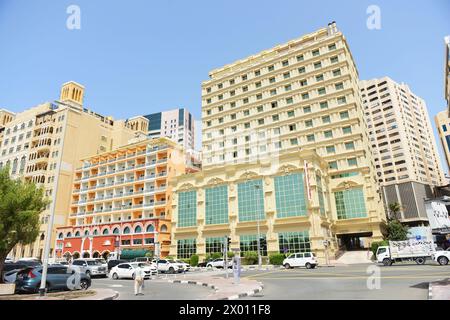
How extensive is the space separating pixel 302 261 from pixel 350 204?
18.8 meters

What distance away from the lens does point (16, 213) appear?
17.7 meters

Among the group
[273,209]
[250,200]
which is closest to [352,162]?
[273,209]

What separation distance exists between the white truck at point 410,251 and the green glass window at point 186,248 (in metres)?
28.8

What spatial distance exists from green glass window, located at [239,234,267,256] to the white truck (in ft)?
55.5

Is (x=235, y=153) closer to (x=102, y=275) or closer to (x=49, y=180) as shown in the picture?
(x=102, y=275)

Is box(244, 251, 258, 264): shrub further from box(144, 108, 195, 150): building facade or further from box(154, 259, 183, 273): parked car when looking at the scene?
box(144, 108, 195, 150): building facade

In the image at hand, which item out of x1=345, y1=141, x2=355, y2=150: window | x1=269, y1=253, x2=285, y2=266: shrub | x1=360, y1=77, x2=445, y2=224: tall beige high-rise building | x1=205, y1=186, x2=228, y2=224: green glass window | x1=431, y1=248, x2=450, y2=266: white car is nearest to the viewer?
x1=431, y1=248, x2=450, y2=266: white car

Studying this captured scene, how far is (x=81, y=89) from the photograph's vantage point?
272 feet

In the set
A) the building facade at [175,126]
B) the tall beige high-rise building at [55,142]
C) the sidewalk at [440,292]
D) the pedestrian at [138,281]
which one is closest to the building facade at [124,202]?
the tall beige high-rise building at [55,142]

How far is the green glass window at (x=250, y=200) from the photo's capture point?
1773 inches

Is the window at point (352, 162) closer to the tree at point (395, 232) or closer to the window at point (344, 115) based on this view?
the window at point (344, 115)

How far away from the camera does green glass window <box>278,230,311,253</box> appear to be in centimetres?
4059

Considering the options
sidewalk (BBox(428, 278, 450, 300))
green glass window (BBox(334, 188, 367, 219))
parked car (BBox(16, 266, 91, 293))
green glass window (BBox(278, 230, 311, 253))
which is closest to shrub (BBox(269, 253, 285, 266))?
green glass window (BBox(278, 230, 311, 253))

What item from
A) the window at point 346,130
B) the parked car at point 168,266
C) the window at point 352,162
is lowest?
the parked car at point 168,266
